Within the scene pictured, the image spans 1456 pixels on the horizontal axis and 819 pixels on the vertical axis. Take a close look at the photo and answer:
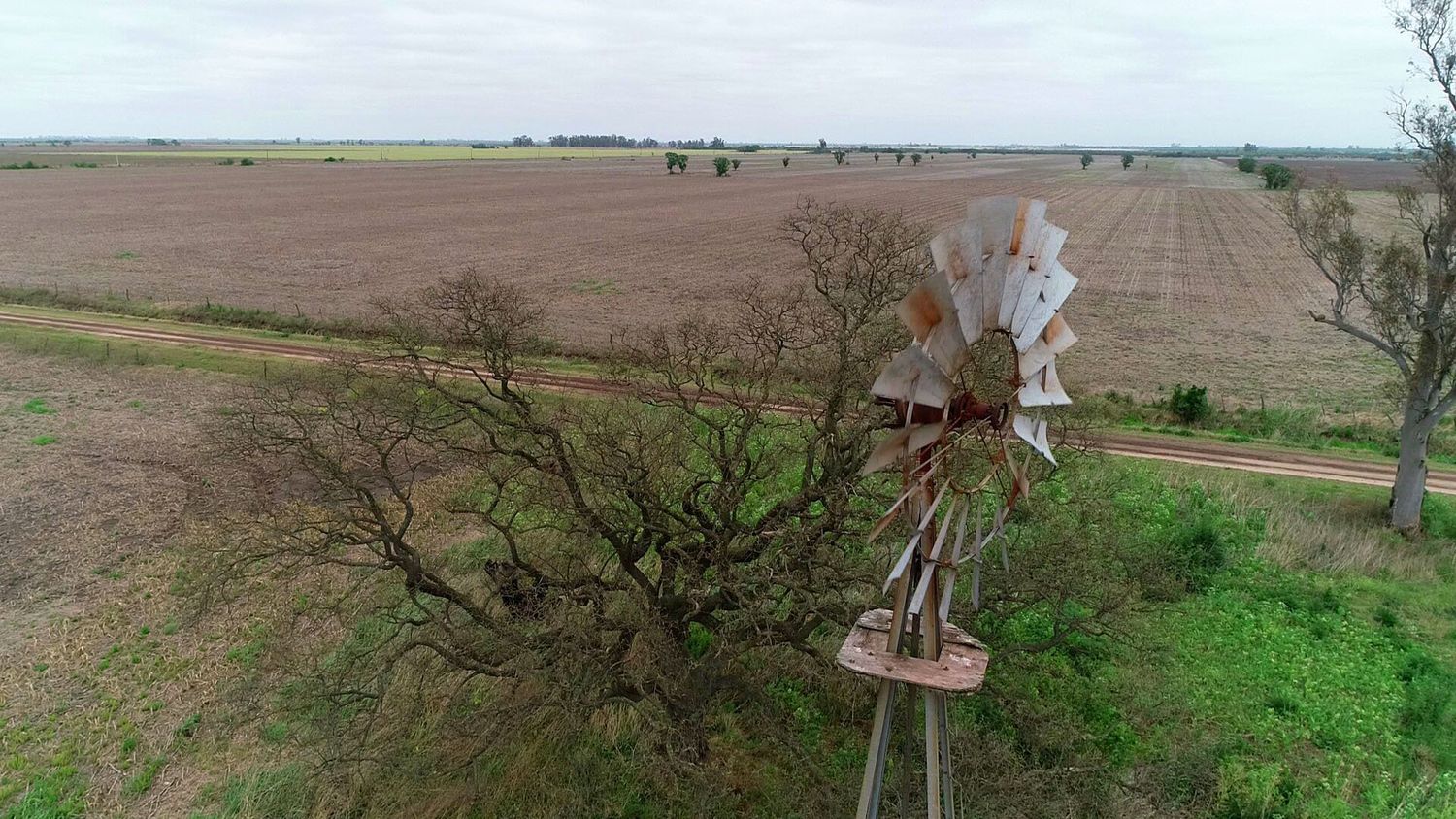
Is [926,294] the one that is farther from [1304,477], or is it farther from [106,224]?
[106,224]

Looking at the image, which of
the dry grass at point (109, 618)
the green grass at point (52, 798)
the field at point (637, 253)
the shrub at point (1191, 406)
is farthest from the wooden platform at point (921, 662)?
Answer: the shrub at point (1191, 406)

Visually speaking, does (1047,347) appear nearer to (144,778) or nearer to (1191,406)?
(144,778)

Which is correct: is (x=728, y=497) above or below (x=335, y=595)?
above

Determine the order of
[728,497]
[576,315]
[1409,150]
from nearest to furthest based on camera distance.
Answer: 1. [728,497]
2. [1409,150]
3. [576,315]

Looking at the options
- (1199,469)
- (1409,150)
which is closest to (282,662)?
(1199,469)

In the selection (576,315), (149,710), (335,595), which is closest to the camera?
(149,710)

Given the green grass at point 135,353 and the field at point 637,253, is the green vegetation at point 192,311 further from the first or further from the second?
the green grass at point 135,353

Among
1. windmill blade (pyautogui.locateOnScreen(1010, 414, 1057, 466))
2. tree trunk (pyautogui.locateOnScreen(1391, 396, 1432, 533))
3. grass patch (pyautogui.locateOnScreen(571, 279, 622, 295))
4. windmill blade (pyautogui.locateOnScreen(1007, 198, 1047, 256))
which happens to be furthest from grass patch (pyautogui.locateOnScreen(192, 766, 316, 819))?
grass patch (pyautogui.locateOnScreen(571, 279, 622, 295))
